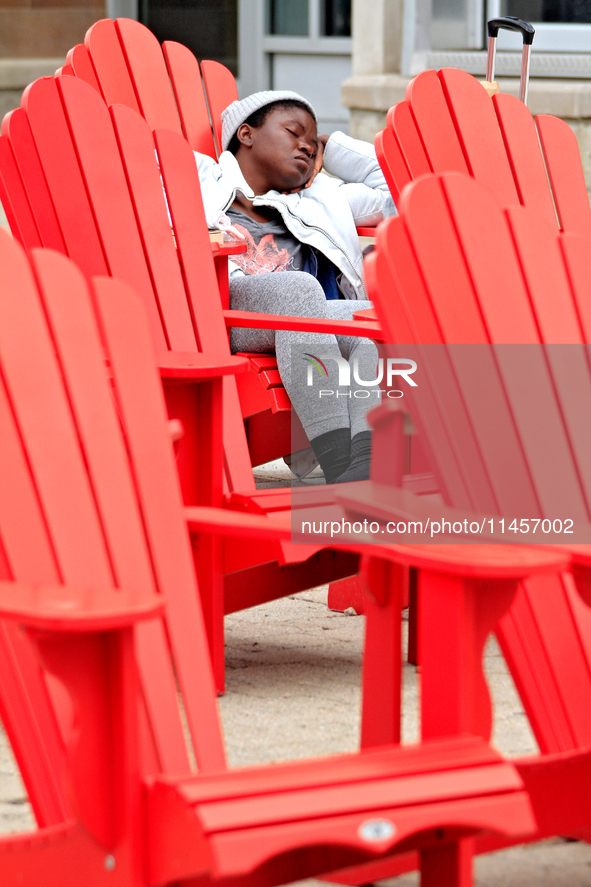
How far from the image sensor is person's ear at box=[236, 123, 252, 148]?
13.4 ft

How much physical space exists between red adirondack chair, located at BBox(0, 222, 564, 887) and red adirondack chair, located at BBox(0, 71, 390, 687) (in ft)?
3.06

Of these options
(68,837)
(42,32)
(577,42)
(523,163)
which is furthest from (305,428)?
(42,32)

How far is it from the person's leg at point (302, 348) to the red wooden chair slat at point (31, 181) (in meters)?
0.75

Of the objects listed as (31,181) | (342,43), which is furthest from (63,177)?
(342,43)

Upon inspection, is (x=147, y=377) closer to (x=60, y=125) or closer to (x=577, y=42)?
(x=60, y=125)

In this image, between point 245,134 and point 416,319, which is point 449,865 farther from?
point 245,134

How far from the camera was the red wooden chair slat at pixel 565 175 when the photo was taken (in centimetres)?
320

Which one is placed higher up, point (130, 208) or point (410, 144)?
point (410, 144)

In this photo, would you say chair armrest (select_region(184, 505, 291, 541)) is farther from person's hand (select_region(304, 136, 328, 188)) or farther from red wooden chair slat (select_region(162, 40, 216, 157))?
red wooden chair slat (select_region(162, 40, 216, 157))

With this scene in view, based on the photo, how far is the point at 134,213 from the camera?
9.56 ft

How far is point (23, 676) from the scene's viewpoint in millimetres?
1676

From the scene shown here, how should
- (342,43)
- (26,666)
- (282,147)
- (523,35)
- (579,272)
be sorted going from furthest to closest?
(342,43) → (282,147) → (523,35) → (579,272) → (26,666)

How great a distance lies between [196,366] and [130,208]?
2.08ft

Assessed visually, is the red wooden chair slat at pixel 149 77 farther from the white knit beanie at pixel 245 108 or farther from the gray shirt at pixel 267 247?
the gray shirt at pixel 267 247
